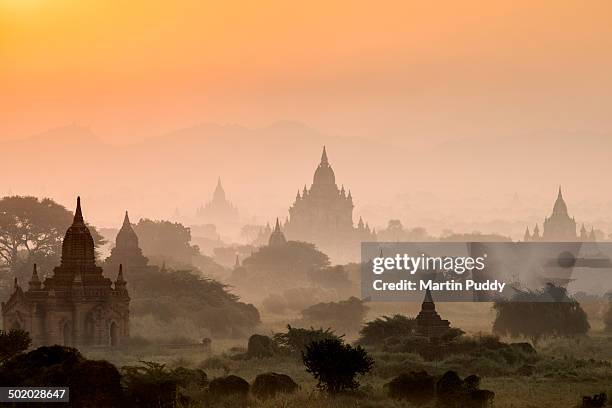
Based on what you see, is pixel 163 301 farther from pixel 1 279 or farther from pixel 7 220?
pixel 7 220

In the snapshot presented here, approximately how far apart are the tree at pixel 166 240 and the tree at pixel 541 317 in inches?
3691

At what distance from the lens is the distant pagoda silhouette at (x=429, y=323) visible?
244 ft

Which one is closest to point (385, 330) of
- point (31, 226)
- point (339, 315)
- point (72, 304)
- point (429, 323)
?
point (429, 323)

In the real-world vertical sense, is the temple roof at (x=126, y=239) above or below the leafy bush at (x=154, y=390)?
above

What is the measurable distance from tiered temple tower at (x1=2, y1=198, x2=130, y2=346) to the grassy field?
2209mm

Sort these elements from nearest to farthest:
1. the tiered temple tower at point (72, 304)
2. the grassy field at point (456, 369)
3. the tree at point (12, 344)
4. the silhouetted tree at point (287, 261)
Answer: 1. the grassy field at point (456, 369)
2. the tree at point (12, 344)
3. the tiered temple tower at point (72, 304)
4. the silhouetted tree at point (287, 261)

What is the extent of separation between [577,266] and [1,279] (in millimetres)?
59682

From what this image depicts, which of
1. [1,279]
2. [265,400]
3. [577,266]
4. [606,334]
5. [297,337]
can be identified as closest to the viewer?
[265,400]

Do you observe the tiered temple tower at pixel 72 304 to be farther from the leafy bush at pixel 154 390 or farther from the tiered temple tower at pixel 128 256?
the tiered temple tower at pixel 128 256

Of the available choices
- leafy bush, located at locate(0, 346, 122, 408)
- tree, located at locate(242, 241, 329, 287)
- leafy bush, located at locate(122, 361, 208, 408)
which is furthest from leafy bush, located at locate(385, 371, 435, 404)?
tree, located at locate(242, 241, 329, 287)

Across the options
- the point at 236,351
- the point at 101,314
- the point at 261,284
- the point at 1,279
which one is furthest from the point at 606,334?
the point at 261,284

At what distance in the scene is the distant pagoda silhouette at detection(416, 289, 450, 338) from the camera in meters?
74.2

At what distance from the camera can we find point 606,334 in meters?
92.1

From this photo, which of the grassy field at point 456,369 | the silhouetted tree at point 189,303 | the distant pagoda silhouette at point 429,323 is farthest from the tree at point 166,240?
the distant pagoda silhouette at point 429,323
